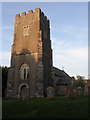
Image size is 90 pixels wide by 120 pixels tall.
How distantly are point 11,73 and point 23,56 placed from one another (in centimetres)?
376

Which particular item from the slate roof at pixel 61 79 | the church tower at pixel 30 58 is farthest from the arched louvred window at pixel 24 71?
the slate roof at pixel 61 79

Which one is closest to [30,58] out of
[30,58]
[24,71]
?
[30,58]

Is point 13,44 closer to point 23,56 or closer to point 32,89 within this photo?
point 23,56

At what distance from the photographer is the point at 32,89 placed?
2695cm

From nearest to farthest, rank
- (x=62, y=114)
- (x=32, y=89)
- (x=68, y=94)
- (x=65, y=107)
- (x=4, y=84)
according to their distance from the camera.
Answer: (x=62, y=114), (x=65, y=107), (x=68, y=94), (x=32, y=89), (x=4, y=84)

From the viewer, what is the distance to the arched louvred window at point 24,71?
93.6 ft

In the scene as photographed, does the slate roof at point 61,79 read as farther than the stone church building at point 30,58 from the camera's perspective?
Yes

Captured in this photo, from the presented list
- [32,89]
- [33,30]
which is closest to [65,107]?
[32,89]

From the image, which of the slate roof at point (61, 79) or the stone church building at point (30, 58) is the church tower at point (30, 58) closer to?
the stone church building at point (30, 58)

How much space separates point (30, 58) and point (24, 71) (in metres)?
2.57

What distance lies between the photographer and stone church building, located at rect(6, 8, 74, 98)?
27.1m

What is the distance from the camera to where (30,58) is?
28.8 m

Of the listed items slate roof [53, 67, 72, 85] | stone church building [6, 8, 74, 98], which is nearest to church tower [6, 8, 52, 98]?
stone church building [6, 8, 74, 98]

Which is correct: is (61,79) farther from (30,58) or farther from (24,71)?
(30,58)
